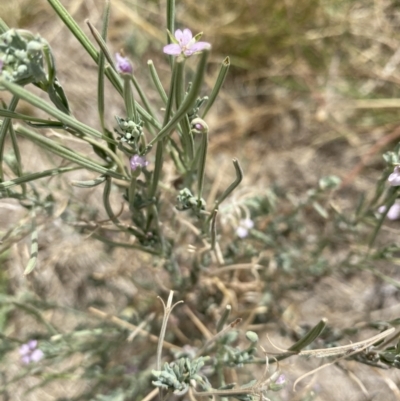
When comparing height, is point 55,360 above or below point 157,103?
below

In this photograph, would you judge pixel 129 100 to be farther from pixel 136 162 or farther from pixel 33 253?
pixel 33 253

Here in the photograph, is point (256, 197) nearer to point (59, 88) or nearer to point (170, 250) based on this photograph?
point (170, 250)

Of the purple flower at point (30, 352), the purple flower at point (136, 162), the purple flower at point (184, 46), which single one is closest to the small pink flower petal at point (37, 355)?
the purple flower at point (30, 352)

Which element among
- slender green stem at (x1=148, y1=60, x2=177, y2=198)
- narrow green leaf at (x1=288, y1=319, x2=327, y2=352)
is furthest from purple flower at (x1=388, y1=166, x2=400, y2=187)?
slender green stem at (x1=148, y1=60, x2=177, y2=198)

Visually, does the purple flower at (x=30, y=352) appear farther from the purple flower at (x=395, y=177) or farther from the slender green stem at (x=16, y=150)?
the purple flower at (x=395, y=177)

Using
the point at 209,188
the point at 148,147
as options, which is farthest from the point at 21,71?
A: the point at 209,188

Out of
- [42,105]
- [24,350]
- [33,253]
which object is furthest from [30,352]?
[42,105]

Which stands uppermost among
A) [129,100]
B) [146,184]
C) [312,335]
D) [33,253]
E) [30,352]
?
[129,100]

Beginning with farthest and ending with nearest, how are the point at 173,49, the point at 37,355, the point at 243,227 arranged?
the point at 243,227, the point at 37,355, the point at 173,49
